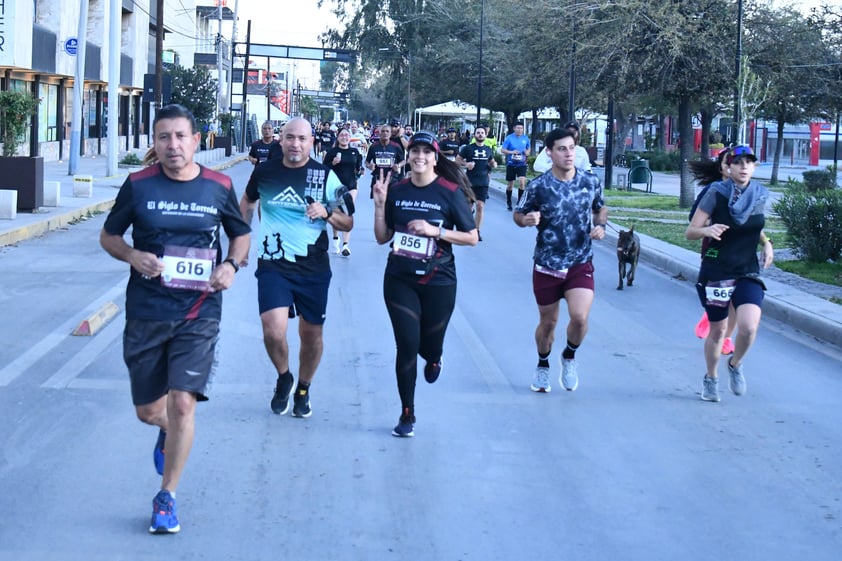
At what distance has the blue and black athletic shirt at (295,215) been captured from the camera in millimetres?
7250

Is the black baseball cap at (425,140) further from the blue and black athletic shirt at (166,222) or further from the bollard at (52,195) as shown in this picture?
the bollard at (52,195)

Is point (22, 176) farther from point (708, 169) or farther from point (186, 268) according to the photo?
point (186, 268)

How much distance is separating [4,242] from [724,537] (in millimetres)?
14258

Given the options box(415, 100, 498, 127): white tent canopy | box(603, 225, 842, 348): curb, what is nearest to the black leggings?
box(603, 225, 842, 348): curb

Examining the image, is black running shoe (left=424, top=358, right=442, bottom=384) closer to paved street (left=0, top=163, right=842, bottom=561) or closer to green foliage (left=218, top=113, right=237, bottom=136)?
paved street (left=0, top=163, right=842, bottom=561)

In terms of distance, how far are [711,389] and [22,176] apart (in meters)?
16.1

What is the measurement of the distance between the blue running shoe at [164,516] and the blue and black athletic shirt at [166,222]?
0.78 metres

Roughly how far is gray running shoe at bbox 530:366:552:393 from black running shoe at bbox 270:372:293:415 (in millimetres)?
1860

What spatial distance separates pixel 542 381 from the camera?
8.52 metres

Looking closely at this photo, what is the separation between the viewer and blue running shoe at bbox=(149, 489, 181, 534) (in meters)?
5.25

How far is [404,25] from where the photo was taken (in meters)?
70.0

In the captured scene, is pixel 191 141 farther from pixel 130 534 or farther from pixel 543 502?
pixel 543 502

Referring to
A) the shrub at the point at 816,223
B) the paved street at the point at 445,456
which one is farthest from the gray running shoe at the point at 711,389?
the shrub at the point at 816,223

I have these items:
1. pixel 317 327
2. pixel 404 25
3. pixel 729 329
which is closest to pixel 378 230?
pixel 317 327
